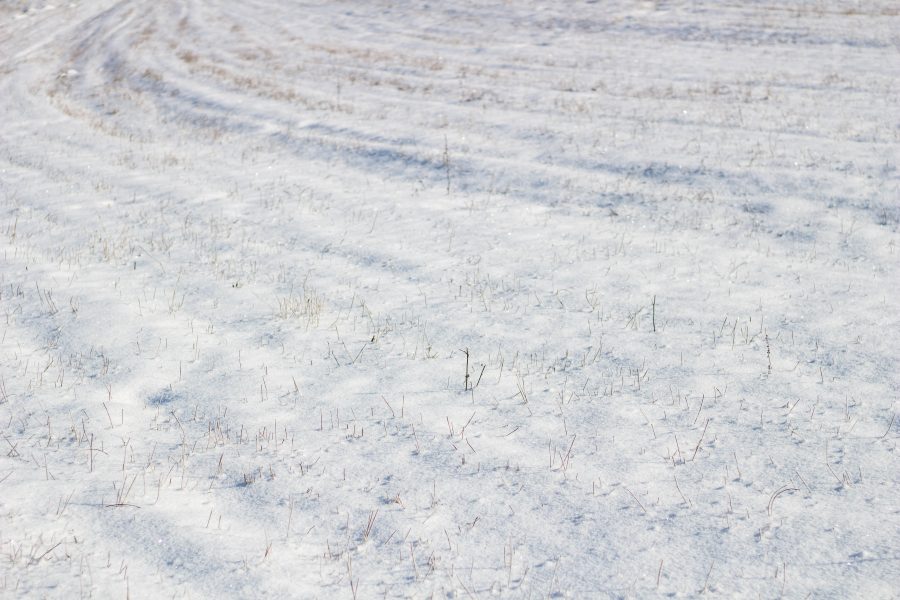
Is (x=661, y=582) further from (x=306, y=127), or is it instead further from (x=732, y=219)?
(x=306, y=127)

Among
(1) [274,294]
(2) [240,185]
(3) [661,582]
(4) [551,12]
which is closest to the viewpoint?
(3) [661,582]

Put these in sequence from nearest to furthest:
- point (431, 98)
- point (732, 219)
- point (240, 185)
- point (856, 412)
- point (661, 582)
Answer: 1. point (661, 582)
2. point (856, 412)
3. point (732, 219)
4. point (240, 185)
5. point (431, 98)

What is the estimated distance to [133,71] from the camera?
24.1 meters

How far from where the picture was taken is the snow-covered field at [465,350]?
181 inches

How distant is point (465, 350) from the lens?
274 inches

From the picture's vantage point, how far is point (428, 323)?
7707mm

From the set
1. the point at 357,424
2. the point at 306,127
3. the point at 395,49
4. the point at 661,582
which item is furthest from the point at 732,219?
the point at 395,49

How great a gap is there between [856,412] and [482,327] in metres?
3.13

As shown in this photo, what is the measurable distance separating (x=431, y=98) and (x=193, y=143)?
17.4 feet

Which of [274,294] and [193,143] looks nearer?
[274,294]

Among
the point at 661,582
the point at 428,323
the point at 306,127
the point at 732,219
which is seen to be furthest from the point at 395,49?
the point at 661,582

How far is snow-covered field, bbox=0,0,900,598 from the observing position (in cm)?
460

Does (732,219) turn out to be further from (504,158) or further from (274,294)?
(274,294)

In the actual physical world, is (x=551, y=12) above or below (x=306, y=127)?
above
